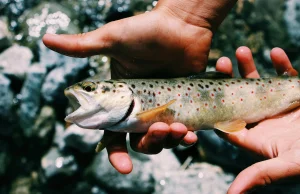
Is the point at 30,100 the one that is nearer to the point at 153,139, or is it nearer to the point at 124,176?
the point at 124,176

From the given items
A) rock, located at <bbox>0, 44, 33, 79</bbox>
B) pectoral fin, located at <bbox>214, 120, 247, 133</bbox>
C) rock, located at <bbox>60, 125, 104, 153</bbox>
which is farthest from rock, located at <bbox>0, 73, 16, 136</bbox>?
pectoral fin, located at <bbox>214, 120, 247, 133</bbox>

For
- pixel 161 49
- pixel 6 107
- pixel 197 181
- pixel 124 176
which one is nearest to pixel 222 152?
pixel 197 181

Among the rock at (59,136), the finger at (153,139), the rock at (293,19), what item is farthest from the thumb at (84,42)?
the rock at (293,19)

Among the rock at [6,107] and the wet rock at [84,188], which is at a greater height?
the rock at [6,107]

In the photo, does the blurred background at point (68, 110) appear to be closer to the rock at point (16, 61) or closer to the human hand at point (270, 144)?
the rock at point (16, 61)

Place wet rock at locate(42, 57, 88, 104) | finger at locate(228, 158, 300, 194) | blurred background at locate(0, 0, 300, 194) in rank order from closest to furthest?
finger at locate(228, 158, 300, 194)
blurred background at locate(0, 0, 300, 194)
wet rock at locate(42, 57, 88, 104)

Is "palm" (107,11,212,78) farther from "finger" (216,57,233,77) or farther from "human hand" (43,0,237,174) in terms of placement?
"finger" (216,57,233,77)

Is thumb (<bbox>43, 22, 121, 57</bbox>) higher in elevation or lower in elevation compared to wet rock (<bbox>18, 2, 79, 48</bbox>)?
higher

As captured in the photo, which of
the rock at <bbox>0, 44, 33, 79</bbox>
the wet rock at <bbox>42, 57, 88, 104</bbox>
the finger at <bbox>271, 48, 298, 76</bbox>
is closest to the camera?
the finger at <bbox>271, 48, 298, 76</bbox>

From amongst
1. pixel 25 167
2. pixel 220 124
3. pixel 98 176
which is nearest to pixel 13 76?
pixel 25 167
